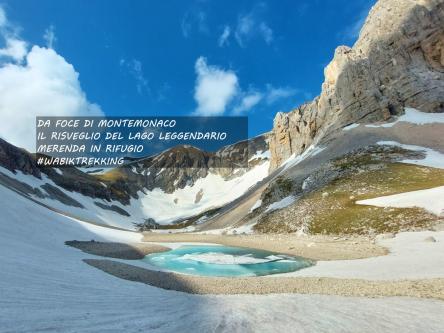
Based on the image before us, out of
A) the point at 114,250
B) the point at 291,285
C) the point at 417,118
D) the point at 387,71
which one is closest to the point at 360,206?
the point at 291,285

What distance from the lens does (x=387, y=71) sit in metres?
113

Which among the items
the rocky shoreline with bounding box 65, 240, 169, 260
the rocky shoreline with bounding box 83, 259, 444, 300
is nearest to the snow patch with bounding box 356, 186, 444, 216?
the rocky shoreline with bounding box 83, 259, 444, 300

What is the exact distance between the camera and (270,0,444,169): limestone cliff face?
106688 mm

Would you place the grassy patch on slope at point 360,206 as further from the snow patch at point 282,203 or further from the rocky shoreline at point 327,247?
the rocky shoreline at point 327,247

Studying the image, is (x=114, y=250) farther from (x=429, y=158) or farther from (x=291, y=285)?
(x=429, y=158)

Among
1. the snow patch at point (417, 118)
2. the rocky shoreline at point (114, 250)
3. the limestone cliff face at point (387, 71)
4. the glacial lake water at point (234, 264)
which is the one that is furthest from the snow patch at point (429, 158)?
the rocky shoreline at point (114, 250)

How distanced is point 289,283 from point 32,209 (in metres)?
36.8

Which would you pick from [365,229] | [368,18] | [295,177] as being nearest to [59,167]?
[295,177]

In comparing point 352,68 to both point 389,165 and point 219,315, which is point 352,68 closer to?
point 389,165

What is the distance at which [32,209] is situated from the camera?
146ft

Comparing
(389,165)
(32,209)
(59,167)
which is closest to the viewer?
(32,209)

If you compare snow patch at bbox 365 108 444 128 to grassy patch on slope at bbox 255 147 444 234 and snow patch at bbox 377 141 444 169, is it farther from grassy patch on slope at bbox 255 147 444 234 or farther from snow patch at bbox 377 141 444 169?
grassy patch on slope at bbox 255 147 444 234

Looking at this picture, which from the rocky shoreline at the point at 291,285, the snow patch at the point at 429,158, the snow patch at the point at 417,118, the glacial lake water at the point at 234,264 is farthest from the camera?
the snow patch at the point at 417,118

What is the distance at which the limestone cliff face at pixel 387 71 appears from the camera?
10669cm
